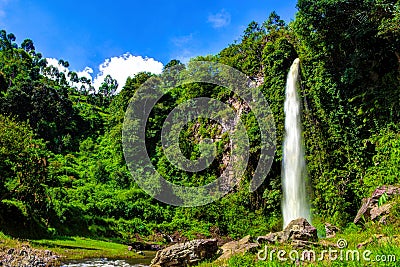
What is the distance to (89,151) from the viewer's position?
167 feet

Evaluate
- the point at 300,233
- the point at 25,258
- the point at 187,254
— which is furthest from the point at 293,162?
the point at 25,258

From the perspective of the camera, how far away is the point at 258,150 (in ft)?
96.0

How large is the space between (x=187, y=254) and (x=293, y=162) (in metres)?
15.4

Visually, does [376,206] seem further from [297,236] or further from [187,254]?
[187,254]

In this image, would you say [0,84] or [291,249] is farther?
[0,84]

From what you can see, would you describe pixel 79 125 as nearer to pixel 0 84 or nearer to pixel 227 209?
pixel 0 84

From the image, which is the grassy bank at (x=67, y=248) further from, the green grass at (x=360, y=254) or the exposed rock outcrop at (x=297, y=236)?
the exposed rock outcrop at (x=297, y=236)

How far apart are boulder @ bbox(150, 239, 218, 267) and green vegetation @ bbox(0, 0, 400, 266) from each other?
9.27 ft

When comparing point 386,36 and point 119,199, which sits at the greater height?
point 386,36

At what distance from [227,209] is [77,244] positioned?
1292 cm

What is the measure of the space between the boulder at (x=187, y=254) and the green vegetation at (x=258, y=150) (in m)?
2.83

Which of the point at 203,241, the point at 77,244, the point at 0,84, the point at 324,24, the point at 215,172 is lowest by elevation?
the point at 77,244

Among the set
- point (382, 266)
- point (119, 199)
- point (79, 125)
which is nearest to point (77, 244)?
point (119, 199)

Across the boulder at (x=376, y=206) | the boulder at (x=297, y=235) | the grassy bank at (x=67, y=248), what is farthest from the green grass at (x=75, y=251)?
the boulder at (x=376, y=206)
